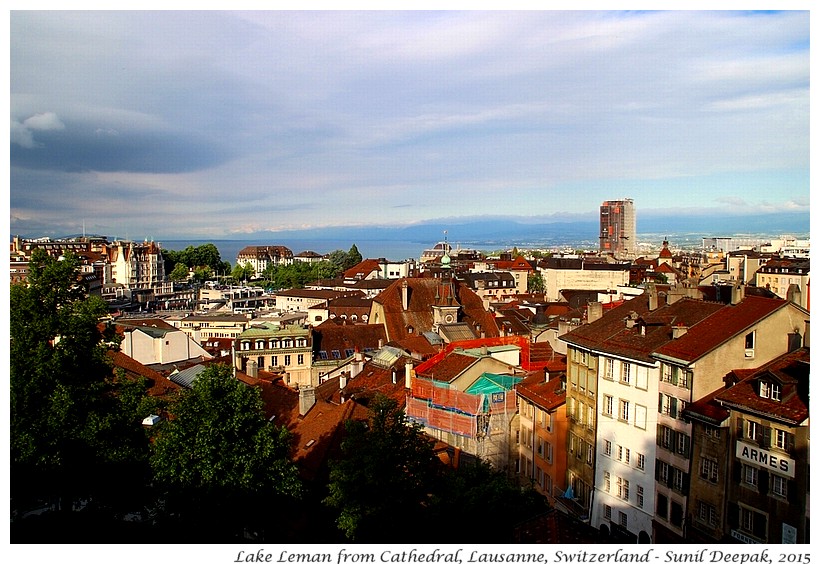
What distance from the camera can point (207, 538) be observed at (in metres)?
11.5

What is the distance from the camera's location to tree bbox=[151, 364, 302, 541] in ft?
38.4

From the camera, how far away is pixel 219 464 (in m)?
11.8

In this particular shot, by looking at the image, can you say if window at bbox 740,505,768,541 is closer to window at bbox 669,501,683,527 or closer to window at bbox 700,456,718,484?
window at bbox 700,456,718,484

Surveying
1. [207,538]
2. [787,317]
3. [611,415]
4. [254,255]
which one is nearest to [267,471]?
[207,538]

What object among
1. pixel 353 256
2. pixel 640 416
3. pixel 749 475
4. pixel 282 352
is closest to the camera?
pixel 749 475

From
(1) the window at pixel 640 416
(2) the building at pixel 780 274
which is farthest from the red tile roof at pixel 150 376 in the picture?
(2) the building at pixel 780 274

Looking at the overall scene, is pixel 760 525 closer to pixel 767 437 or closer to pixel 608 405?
pixel 767 437

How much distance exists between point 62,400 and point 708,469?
10.2 metres

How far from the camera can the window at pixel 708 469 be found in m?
12.7

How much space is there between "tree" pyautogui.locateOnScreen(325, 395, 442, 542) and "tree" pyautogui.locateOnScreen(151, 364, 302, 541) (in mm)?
1029

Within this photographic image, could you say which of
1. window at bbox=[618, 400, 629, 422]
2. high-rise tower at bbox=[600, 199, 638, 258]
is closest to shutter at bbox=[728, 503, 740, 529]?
window at bbox=[618, 400, 629, 422]

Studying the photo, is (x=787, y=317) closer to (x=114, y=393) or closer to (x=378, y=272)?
(x=114, y=393)

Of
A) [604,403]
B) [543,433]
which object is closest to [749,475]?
[604,403]

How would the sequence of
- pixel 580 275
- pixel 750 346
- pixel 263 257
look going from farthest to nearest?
pixel 263 257, pixel 580 275, pixel 750 346
